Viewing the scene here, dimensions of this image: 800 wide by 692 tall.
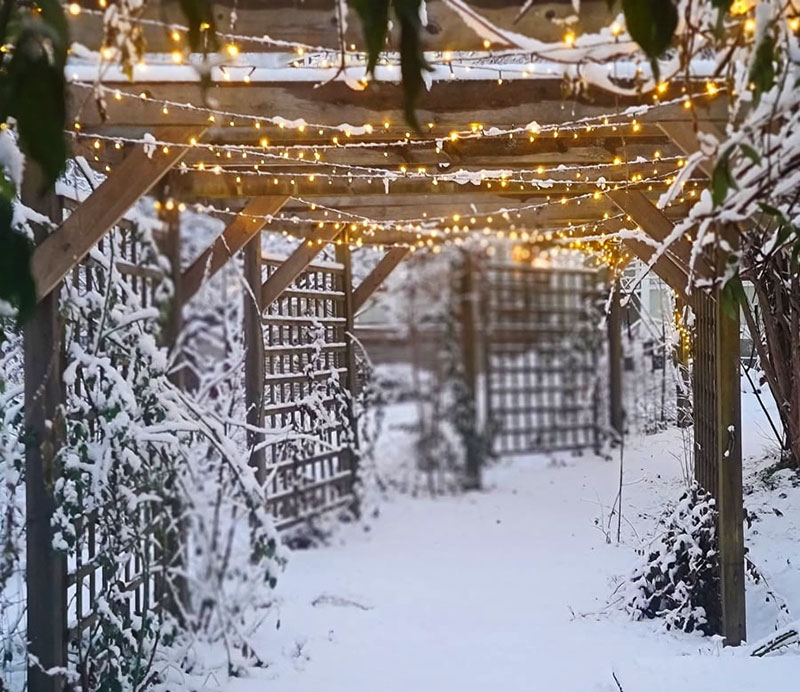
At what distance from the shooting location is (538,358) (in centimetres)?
A: 748

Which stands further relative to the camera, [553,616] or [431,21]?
[553,616]

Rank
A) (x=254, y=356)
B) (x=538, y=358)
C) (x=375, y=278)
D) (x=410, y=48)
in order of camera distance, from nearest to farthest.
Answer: (x=410, y=48) < (x=254, y=356) < (x=375, y=278) < (x=538, y=358)

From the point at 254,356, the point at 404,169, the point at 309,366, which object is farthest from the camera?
the point at 309,366

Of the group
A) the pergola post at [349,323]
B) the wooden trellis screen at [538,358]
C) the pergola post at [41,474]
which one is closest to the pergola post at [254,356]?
the pergola post at [349,323]

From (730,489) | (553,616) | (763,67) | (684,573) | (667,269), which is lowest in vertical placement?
(553,616)

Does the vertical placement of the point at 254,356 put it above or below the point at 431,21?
below

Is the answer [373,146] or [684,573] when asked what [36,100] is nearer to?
[373,146]

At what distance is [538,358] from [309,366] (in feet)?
14.7

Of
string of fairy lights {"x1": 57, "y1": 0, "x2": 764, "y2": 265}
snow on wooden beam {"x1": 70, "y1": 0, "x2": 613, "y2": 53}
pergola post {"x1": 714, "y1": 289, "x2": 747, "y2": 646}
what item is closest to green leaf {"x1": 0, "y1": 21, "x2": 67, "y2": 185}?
string of fairy lights {"x1": 57, "y1": 0, "x2": 764, "y2": 265}

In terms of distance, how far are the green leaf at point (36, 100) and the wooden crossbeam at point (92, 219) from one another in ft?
2.11

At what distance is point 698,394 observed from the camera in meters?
2.79

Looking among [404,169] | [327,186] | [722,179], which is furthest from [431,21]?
[327,186]

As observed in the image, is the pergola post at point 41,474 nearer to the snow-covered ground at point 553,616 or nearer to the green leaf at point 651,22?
the snow-covered ground at point 553,616

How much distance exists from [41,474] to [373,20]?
1.47 metres
